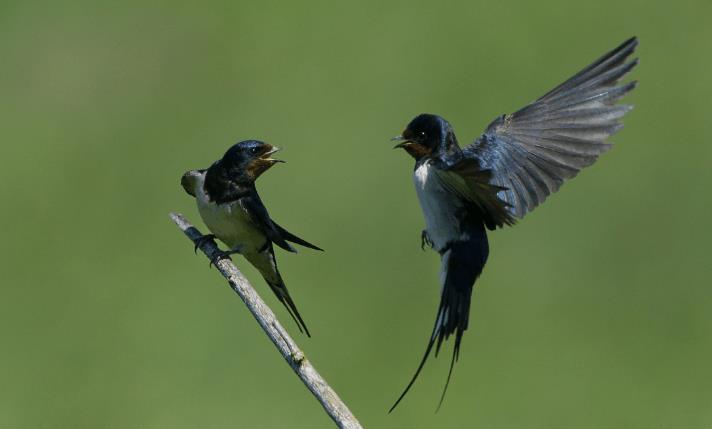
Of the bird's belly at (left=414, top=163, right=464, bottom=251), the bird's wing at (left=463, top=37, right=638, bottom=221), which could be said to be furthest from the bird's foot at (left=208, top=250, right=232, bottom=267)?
the bird's wing at (left=463, top=37, right=638, bottom=221)

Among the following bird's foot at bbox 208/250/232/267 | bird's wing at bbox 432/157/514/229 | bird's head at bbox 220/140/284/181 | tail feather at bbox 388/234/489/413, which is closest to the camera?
bird's wing at bbox 432/157/514/229

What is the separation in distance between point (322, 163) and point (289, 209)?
65 centimetres

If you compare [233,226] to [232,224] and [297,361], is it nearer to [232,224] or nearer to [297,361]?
[232,224]

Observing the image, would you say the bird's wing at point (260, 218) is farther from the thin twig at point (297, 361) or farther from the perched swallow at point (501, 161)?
the thin twig at point (297, 361)

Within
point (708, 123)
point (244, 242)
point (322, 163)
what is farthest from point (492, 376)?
point (244, 242)

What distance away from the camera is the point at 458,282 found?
322 cm

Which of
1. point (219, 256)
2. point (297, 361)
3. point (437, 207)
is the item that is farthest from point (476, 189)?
point (219, 256)

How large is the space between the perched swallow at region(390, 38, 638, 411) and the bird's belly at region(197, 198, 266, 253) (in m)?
0.49

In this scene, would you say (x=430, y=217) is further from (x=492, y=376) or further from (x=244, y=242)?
(x=492, y=376)

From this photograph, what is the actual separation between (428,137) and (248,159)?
56 cm

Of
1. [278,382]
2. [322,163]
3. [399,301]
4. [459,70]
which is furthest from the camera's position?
[459,70]

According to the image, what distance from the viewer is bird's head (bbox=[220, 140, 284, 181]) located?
359 centimetres

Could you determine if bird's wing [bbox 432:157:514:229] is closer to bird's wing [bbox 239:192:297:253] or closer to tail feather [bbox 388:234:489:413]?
tail feather [bbox 388:234:489:413]

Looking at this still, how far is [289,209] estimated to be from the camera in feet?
26.1
